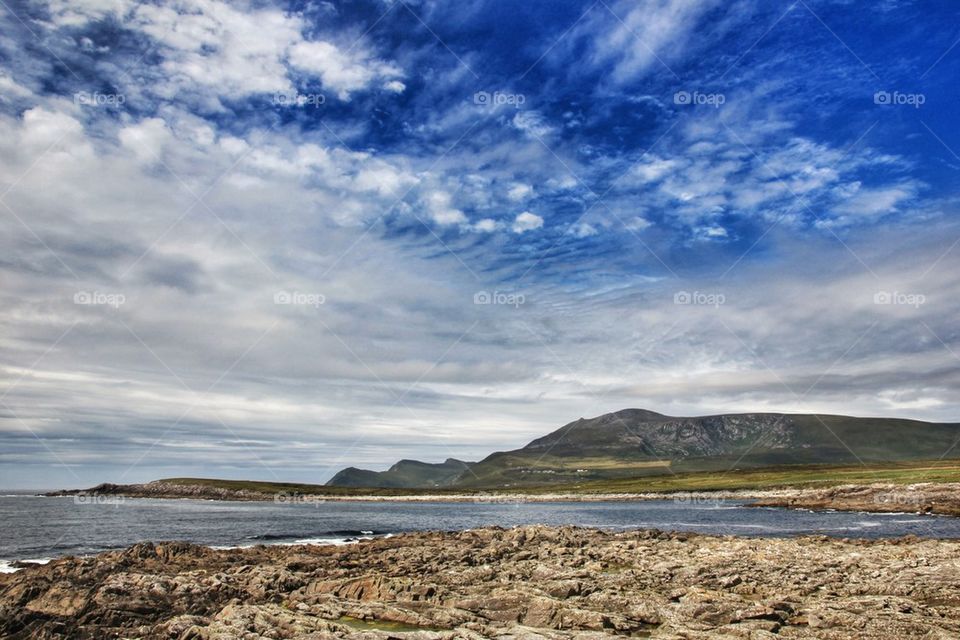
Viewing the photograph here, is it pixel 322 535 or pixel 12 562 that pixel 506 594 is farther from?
pixel 322 535

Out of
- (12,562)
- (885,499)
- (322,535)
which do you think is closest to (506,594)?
(12,562)

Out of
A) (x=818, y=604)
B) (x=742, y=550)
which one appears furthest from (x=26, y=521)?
(x=818, y=604)

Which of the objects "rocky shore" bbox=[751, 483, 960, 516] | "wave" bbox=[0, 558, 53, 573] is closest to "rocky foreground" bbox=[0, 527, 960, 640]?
"wave" bbox=[0, 558, 53, 573]

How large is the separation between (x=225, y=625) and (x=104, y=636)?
5712mm

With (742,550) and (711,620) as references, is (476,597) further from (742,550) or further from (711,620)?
(742,550)

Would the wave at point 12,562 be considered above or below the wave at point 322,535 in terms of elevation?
above

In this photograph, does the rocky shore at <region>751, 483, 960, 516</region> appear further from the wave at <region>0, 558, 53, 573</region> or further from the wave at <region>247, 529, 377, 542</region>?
the wave at <region>0, 558, 53, 573</region>

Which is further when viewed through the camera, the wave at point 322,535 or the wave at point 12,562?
the wave at point 322,535

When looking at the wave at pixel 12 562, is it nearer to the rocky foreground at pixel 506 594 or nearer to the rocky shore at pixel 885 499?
the rocky foreground at pixel 506 594

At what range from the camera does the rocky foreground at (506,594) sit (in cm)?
2180

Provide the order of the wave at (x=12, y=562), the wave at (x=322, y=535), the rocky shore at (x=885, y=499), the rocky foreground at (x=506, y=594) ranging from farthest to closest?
the rocky shore at (x=885, y=499) < the wave at (x=322, y=535) < the wave at (x=12, y=562) < the rocky foreground at (x=506, y=594)

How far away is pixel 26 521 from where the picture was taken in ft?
331

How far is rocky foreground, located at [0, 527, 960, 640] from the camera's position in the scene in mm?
21797

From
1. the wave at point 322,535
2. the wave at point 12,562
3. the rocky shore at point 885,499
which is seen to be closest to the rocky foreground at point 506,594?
the wave at point 12,562
